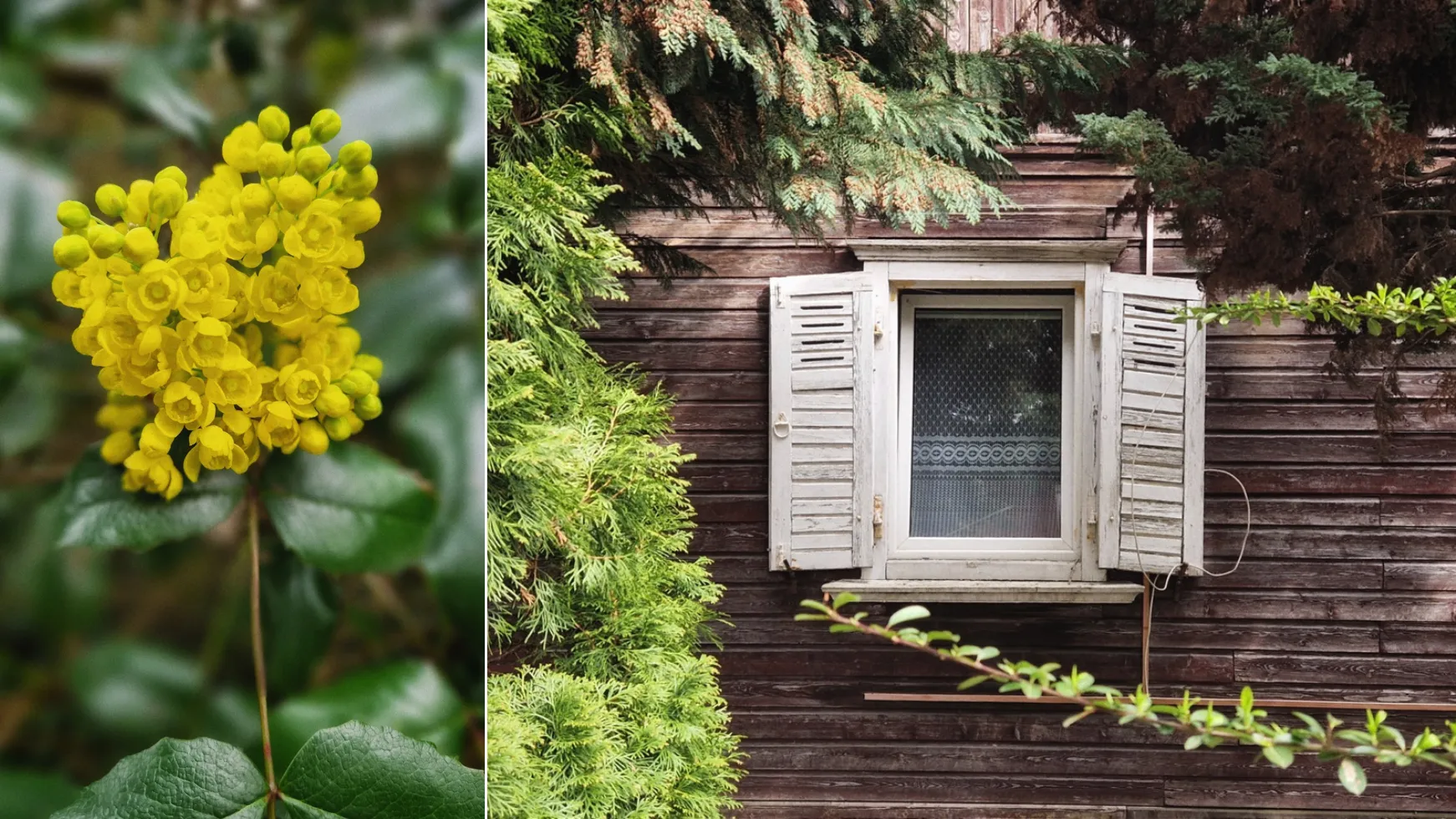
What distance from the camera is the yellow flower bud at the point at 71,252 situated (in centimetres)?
55

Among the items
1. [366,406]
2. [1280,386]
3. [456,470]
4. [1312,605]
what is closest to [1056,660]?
[1312,605]

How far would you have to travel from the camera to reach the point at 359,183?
62 centimetres

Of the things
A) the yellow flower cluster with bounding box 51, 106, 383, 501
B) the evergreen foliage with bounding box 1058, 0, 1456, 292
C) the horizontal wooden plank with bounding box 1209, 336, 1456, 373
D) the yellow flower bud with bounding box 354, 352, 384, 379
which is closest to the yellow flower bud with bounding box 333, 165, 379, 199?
the yellow flower cluster with bounding box 51, 106, 383, 501

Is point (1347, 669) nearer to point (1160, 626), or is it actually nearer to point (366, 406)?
point (1160, 626)

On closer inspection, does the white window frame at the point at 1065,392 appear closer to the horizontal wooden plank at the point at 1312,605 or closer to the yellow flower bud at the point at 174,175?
the horizontal wooden plank at the point at 1312,605

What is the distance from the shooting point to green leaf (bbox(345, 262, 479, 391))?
0.66 meters

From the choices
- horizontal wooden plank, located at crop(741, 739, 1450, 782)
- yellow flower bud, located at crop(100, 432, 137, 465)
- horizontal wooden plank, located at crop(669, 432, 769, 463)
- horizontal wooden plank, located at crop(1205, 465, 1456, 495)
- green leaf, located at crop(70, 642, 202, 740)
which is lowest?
horizontal wooden plank, located at crop(741, 739, 1450, 782)

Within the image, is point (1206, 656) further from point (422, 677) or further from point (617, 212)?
point (422, 677)

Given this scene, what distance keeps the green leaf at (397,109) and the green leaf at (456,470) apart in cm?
16

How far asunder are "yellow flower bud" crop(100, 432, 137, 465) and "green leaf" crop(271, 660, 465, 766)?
0.19 meters

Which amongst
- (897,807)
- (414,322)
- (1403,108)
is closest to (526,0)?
(414,322)

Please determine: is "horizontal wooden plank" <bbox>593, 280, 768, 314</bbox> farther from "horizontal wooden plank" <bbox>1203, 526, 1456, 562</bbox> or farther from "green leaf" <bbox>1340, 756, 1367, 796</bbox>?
"green leaf" <bbox>1340, 756, 1367, 796</bbox>

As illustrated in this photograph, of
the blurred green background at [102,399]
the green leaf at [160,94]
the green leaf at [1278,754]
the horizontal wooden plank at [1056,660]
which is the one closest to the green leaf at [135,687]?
the blurred green background at [102,399]

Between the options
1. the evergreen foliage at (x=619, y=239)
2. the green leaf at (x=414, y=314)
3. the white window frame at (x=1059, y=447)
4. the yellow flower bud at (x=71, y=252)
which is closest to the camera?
the yellow flower bud at (x=71, y=252)
